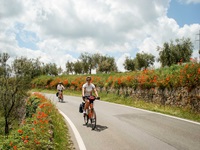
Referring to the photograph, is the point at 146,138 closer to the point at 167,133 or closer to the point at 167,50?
the point at 167,133

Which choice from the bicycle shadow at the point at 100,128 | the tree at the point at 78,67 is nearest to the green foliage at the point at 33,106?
the bicycle shadow at the point at 100,128

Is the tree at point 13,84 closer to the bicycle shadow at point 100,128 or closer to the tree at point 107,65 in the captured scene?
the bicycle shadow at point 100,128

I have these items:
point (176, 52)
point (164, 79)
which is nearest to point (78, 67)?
point (176, 52)

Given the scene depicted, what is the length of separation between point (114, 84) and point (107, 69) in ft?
209

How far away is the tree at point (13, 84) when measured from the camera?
20.6 m

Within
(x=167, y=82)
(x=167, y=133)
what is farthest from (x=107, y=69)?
(x=167, y=133)

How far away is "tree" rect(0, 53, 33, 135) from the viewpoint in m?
20.6

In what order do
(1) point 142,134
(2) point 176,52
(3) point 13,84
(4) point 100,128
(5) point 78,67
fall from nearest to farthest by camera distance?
(1) point 142,134
(4) point 100,128
(3) point 13,84
(2) point 176,52
(5) point 78,67

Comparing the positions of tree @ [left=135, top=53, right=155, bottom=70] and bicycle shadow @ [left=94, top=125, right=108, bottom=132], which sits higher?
tree @ [left=135, top=53, right=155, bottom=70]

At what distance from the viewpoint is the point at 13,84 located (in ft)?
68.2

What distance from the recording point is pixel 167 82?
12.8 m

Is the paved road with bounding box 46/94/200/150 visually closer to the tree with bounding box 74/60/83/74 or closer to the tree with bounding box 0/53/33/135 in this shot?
the tree with bounding box 0/53/33/135

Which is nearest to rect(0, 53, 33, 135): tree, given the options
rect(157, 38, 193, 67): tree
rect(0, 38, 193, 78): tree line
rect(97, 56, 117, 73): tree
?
rect(0, 38, 193, 78): tree line

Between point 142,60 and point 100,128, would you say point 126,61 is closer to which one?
point 142,60
